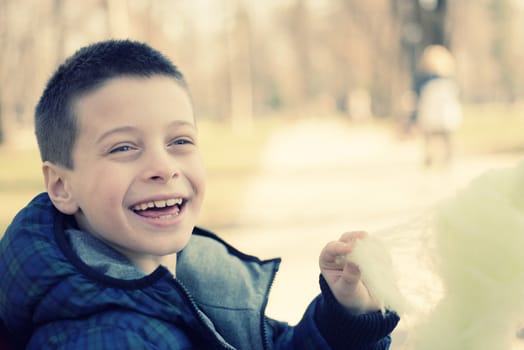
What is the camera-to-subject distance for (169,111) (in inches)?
64.8

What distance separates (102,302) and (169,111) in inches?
18.9

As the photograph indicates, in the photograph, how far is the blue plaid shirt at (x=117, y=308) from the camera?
1.43 metres

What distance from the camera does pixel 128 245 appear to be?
1621mm

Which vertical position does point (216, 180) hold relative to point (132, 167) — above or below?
below

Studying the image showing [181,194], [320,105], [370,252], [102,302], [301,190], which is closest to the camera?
[102,302]

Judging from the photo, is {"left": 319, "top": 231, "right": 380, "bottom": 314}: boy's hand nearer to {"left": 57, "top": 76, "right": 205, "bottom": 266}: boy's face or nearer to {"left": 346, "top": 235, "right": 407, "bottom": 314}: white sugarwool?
{"left": 346, "top": 235, "right": 407, "bottom": 314}: white sugarwool

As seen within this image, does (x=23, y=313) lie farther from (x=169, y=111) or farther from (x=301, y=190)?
(x=301, y=190)

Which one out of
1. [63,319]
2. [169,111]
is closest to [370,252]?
[169,111]

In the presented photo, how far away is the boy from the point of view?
4.79 feet

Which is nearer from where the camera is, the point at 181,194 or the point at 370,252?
the point at 370,252

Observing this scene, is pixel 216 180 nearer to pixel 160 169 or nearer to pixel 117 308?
pixel 160 169

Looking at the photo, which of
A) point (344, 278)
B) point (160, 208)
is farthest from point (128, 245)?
point (344, 278)

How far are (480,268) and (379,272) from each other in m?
0.21

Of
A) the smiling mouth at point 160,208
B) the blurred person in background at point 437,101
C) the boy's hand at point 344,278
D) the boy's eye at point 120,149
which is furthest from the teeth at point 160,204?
the blurred person in background at point 437,101
